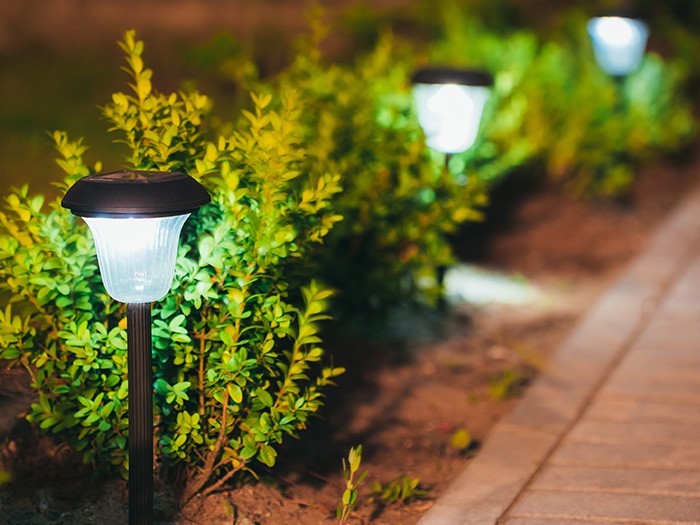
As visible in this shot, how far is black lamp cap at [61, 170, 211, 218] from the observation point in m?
2.86

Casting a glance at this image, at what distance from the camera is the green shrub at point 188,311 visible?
11.2ft

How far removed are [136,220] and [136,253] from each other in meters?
0.12

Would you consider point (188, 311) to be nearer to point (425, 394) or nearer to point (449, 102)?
point (425, 394)

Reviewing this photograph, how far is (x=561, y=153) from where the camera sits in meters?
8.91

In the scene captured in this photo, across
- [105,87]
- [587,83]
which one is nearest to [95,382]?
[587,83]

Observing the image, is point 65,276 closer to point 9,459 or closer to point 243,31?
point 9,459

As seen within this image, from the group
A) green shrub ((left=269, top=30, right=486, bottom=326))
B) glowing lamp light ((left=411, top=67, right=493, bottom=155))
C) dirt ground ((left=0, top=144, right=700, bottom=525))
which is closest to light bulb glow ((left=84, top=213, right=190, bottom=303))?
dirt ground ((left=0, top=144, right=700, bottom=525))

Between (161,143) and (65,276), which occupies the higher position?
(161,143)

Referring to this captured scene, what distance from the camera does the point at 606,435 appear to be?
4.69 m

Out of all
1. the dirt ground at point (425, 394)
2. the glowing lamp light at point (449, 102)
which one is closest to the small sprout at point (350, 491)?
the dirt ground at point (425, 394)

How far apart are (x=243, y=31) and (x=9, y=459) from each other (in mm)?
10889

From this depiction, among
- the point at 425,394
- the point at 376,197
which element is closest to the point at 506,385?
the point at 425,394

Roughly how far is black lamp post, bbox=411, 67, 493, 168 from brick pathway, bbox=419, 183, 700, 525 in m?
1.41

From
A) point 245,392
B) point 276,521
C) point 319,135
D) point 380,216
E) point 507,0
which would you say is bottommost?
point 276,521
